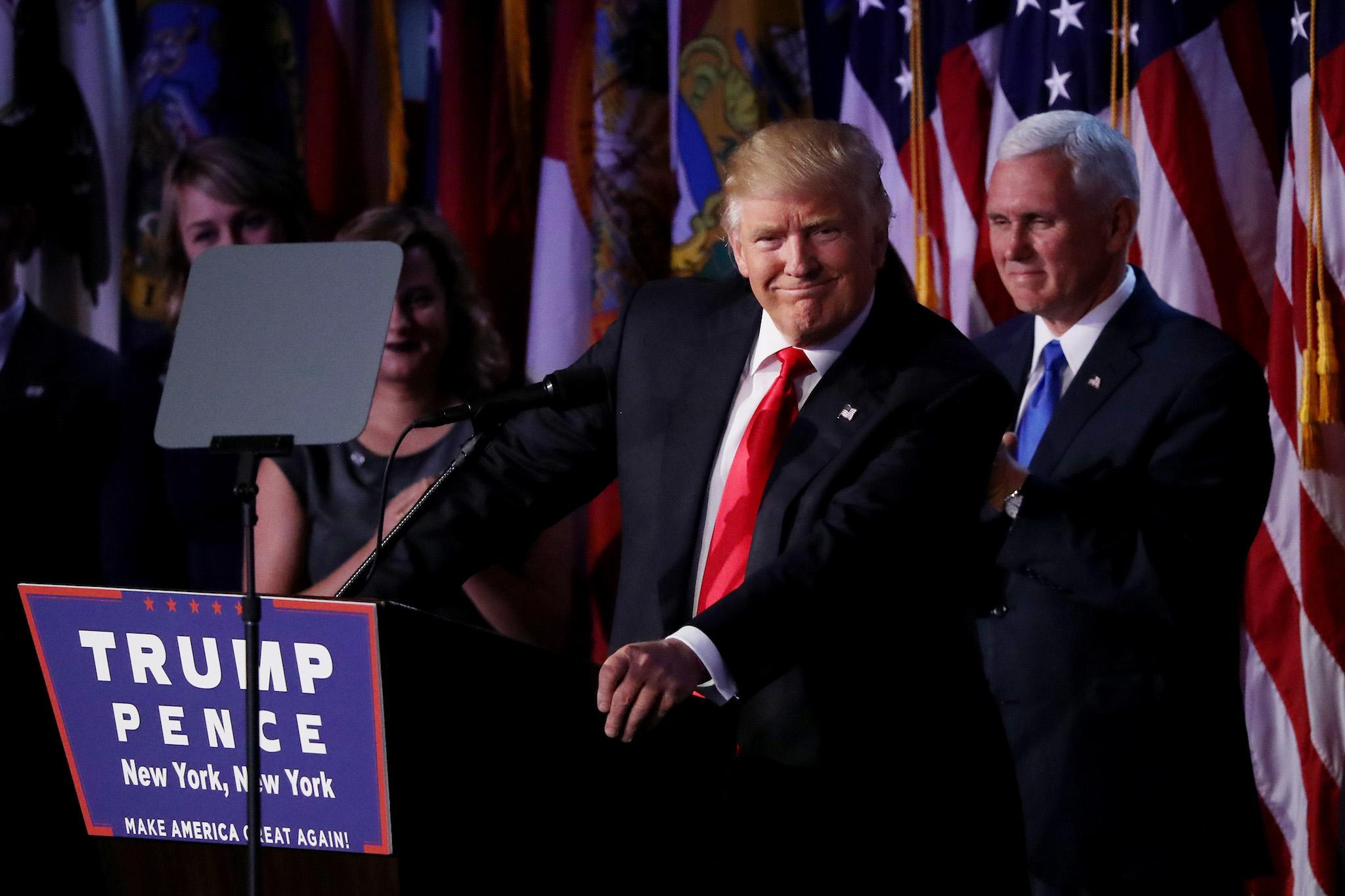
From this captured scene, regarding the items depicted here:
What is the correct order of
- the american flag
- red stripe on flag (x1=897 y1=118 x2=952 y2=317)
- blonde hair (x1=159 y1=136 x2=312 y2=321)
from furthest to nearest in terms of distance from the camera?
1. blonde hair (x1=159 y1=136 x2=312 y2=321)
2. red stripe on flag (x1=897 y1=118 x2=952 y2=317)
3. the american flag

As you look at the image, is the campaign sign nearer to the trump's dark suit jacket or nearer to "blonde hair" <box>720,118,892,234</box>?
the trump's dark suit jacket

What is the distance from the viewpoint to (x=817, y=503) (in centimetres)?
175

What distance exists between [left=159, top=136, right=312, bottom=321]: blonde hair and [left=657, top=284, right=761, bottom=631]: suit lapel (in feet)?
6.21

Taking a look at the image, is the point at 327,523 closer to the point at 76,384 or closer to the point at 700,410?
the point at 76,384

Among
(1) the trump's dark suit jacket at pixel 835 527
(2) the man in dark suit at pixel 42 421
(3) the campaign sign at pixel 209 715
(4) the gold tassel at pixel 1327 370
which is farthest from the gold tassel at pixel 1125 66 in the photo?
(2) the man in dark suit at pixel 42 421

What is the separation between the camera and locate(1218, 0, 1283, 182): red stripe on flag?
9.86ft

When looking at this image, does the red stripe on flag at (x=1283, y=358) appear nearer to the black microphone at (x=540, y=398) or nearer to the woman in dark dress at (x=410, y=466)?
the woman in dark dress at (x=410, y=466)

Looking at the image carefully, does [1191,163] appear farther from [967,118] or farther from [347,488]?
[347,488]

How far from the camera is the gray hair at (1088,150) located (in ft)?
8.51

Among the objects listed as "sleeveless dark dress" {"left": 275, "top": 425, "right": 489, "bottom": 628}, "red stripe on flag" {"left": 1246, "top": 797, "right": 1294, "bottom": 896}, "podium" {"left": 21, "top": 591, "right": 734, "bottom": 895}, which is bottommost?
"red stripe on flag" {"left": 1246, "top": 797, "right": 1294, "bottom": 896}

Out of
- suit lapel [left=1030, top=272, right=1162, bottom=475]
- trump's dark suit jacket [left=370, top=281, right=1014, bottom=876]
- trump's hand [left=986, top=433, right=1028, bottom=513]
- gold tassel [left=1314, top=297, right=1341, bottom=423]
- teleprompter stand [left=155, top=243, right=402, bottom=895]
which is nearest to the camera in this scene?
teleprompter stand [left=155, top=243, right=402, bottom=895]

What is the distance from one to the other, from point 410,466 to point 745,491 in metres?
1.45

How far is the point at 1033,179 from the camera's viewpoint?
→ 8.58ft

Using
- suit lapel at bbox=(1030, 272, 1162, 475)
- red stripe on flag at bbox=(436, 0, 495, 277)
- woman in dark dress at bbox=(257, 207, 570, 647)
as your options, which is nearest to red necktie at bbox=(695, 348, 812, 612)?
suit lapel at bbox=(1030, 272, 1162, 475)
